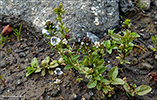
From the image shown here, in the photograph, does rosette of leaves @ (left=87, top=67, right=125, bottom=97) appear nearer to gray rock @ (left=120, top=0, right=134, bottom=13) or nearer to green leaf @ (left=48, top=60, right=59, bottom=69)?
green leaf @ (left=48, top=60, right=59, bottom=69)

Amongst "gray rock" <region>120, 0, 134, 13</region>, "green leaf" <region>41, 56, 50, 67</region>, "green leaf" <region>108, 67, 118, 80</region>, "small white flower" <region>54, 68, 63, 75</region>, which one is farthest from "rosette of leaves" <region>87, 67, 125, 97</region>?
"gray rock" <region>120, 0, 134, 13</region>

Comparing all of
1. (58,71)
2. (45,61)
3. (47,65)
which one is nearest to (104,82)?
(58,71)

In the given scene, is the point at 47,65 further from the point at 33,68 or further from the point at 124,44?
the point at 124,44

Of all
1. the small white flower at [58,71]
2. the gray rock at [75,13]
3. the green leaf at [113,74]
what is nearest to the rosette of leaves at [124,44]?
the green leaf at [113,74]

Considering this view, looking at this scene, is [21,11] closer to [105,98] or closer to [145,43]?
[105,98]

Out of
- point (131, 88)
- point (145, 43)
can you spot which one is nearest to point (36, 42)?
point (131, 88)
